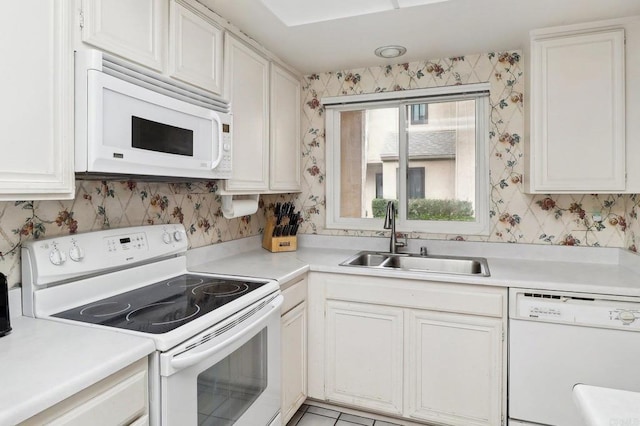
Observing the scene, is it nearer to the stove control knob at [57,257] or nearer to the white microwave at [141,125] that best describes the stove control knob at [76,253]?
the stove control knob at [57,257]

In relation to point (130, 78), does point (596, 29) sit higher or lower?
higher

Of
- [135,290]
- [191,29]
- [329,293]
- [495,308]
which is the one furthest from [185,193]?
[495,308]

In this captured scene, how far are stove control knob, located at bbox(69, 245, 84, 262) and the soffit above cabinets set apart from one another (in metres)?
1.36

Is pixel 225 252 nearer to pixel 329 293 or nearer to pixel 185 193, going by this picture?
pixel 185 193

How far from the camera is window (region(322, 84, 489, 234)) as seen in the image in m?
2.54

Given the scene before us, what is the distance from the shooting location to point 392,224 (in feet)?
8.44

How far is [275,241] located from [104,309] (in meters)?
1.38

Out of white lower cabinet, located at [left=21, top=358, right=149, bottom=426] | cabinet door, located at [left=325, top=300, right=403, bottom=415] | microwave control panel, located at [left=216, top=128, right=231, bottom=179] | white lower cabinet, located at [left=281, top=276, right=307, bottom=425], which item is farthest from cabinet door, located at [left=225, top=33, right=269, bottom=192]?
white lower cabinet, located at [left=21, top=358, right=149, bottom=426]

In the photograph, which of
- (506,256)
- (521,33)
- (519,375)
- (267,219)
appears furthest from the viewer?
(267,219)

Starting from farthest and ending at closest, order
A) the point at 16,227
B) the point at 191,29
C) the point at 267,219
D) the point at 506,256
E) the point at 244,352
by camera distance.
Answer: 1. the point at 267,219
2. the point at 506,256
3. the point at 191,29
4. the point at 244,352
5. the point at 16,227

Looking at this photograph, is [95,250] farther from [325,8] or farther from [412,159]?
[412,159]

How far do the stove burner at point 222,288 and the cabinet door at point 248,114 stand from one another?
0.49m

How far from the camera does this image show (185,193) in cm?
214

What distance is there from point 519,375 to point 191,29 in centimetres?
221
